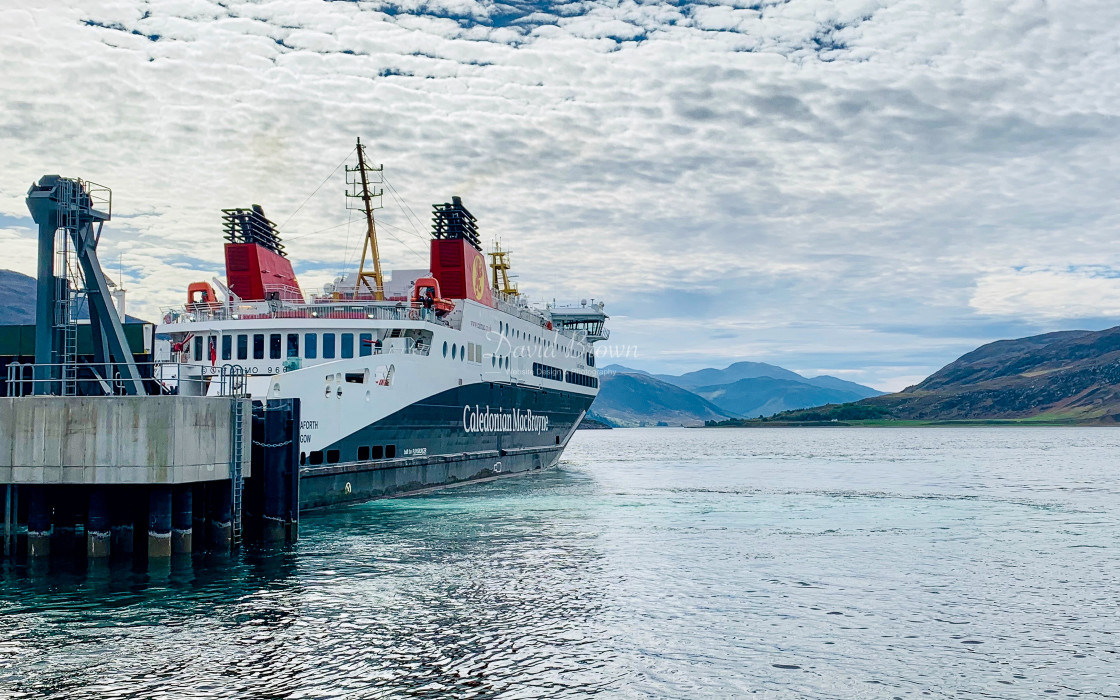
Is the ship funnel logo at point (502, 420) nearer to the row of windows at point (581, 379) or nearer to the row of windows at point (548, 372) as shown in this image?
the row of windows at point (548, 372)

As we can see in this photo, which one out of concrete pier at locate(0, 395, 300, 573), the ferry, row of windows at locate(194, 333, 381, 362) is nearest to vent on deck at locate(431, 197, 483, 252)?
the ferry

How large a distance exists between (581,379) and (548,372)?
9.61 m

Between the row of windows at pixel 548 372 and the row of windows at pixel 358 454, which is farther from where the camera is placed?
the row of windows at pixel 548 372

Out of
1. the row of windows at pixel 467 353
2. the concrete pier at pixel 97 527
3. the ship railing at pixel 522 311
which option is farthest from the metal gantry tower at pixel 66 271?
the ship railing at pixel 522 311

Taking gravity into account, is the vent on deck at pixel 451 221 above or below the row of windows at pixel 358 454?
above

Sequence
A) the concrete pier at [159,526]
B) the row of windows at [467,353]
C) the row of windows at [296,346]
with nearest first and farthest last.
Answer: the concrete pier at [159,526] → the row of windows at [296,346] → the row of windows at [467,353]

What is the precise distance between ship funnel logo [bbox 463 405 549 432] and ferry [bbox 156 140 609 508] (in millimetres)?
137

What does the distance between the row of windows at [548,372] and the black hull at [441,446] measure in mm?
1056

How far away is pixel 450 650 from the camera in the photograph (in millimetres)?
15242

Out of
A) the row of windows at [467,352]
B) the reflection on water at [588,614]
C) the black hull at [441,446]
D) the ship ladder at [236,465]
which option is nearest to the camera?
the reflection on water at [588,614]

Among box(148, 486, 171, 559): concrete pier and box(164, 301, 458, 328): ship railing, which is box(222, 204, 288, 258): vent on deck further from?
box(148, 486, 171, 559): concrete pier

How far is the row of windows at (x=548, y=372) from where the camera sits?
54.4 m

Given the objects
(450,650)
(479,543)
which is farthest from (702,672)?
(479,543)

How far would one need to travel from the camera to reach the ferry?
32.4 metres
